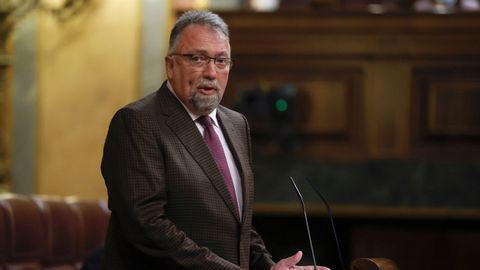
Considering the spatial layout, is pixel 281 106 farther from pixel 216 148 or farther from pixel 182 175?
pixel 182 175

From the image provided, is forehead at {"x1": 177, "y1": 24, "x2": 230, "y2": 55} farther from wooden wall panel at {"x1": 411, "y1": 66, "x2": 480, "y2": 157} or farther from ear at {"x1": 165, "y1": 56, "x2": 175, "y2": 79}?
wooden wall panel at {"x1": 411, "y1": 66, "x2": 480, "y2": 157}

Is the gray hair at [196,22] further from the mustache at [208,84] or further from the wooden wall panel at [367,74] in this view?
the wooden wall panel at [367,74]

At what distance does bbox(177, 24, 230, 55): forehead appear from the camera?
2545mm

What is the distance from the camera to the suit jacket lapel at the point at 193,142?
2.53 metres

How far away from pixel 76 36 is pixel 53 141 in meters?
0.65

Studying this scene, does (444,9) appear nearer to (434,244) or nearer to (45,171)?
(434,244)

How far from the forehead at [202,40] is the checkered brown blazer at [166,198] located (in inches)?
5.9

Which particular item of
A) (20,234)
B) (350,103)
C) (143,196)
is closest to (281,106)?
(350,103)

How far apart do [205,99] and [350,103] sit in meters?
3.64

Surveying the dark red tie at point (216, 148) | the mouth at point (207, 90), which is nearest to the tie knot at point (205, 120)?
the dark red tie at point (216, 148)

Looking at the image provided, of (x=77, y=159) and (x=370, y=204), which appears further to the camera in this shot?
(x=77, y=159)

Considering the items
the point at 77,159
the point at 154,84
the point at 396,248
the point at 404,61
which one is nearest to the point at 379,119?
the point at 404,61

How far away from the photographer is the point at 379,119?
610cm

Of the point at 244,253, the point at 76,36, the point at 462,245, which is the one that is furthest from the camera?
the point at 76,36
